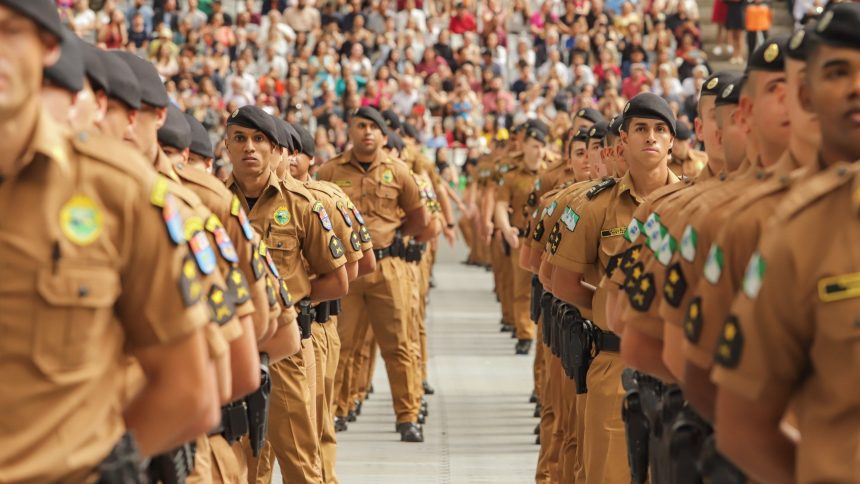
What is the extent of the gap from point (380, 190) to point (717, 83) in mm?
6657

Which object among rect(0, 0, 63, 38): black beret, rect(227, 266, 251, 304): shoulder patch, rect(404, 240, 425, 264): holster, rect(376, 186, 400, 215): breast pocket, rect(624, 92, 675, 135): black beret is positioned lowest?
rect(404, 240, 425, 264): holster

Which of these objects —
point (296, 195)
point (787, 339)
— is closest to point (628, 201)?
point (296, 195)

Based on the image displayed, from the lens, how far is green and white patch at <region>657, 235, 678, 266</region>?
16.3ft

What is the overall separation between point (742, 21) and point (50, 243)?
26244 mm

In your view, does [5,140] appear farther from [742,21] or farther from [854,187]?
[742,21]

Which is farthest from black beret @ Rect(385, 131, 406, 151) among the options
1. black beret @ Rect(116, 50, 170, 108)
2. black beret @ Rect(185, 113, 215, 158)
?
black beret @ Rect(116, 50, 170, 108)

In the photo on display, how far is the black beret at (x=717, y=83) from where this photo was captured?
240 inches

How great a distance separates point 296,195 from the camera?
27.7ft

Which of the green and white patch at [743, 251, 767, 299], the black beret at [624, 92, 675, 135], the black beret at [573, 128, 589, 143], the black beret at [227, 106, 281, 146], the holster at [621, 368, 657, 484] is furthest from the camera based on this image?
the black beret at [573, 128, 589, 143]

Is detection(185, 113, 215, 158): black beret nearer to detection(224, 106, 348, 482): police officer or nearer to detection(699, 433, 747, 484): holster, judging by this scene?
detection(224, 106, 348, 482): police officer

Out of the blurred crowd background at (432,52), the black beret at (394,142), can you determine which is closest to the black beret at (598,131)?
the black beret at (394,142)

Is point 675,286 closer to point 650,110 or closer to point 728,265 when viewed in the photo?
point 728,265

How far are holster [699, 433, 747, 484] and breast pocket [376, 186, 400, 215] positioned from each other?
8.58 metres

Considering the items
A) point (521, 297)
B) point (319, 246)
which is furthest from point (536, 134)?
point (319, 246)
